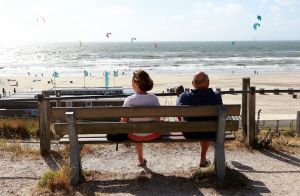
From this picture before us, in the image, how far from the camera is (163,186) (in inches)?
184

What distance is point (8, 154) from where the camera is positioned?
6.30 metres

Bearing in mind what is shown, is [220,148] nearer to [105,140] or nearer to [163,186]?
[163,186]

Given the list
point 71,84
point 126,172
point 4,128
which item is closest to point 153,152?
point 126,172

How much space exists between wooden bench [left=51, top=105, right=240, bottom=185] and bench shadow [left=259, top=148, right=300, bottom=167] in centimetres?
137

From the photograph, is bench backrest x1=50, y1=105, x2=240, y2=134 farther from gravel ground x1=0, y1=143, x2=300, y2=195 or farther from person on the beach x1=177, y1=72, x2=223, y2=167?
gravel ground x1=0, y1=143, x2=300, y2=195

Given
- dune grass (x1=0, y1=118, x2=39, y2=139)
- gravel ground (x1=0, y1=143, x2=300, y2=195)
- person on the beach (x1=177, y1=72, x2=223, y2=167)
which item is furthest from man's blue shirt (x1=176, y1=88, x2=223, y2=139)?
dune grass (x1=0, y1=118, x2=39, y2=139)

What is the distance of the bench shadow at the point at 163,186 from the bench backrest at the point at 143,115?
575 mm

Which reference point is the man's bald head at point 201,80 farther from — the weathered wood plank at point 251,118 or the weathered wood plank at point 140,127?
the weathered wood plank at point 251,118

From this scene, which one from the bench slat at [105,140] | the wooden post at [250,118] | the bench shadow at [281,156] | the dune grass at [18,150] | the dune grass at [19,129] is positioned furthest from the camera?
the dune grass at [19,129]

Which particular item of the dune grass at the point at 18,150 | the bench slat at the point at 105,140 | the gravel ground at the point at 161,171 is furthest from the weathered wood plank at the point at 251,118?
the dune grass at the point at 18,150

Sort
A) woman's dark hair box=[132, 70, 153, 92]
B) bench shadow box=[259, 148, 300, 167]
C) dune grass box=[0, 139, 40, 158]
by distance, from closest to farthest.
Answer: woman's dark hair box=[132, 70, 153, 92]
bench shadow box=[259, 148, 300, 167]
dune grass box=[0, 139, 40, 158]

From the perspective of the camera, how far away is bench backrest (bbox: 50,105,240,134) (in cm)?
455

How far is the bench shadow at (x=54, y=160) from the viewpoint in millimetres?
5738

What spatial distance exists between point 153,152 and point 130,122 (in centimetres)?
173
